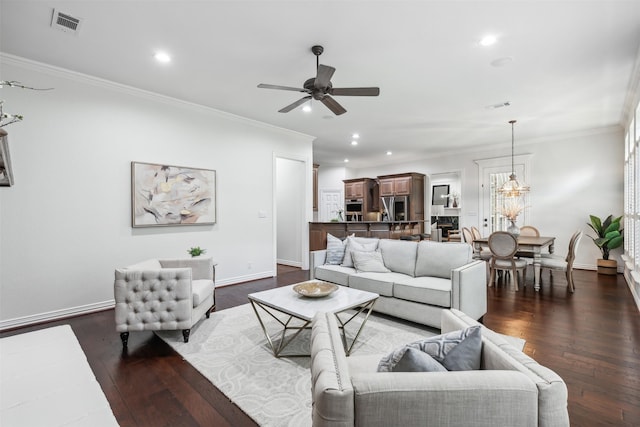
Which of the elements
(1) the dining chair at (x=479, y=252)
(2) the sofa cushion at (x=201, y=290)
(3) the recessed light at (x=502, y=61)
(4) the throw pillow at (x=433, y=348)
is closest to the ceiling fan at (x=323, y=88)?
(3) the recessed light at (x=502, y=61)

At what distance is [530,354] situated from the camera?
2566 mm

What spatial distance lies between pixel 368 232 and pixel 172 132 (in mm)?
3951

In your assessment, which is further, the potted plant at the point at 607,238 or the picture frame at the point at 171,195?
the potted plant at the point at 607,238

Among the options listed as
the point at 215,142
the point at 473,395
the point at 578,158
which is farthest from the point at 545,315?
the point at 215,142

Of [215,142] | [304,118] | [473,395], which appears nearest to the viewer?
[473,395]

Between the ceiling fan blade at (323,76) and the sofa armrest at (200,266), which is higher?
the ceiling fan blade at (323,76)

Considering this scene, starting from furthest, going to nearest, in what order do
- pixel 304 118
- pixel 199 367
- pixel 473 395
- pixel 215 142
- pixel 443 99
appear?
pixel 304 118 < pixel 215 142 < pixel 443 99 < pixel 199 367 < pixel 473 395

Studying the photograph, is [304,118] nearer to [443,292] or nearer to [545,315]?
[443,292]

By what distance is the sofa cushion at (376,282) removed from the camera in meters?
3.33

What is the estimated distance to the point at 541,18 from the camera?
2537 millimetres

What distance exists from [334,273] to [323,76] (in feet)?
7.67

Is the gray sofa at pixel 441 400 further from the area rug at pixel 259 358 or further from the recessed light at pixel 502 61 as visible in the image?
the recessed light at pixel 502 61

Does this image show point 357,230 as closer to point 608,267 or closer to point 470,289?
point 470,289

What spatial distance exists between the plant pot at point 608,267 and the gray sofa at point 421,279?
433cm
